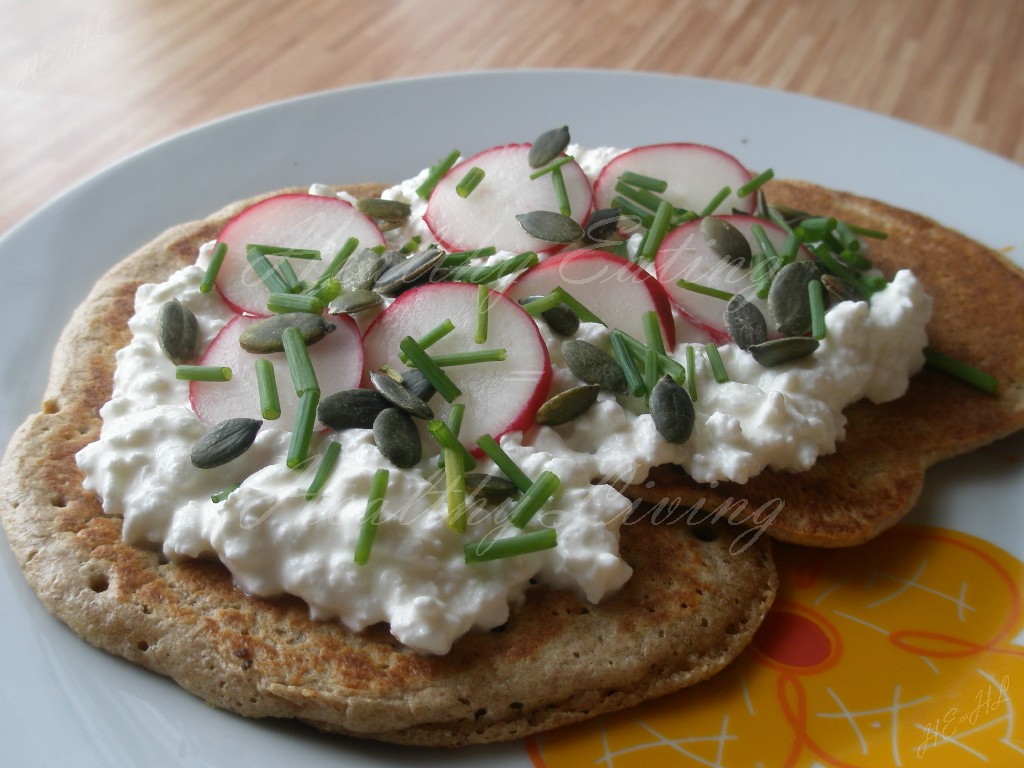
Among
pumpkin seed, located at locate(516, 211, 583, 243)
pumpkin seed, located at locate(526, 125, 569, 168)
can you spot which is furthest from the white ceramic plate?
pumpkin seed, located at locate(516, 211, 583, 243)

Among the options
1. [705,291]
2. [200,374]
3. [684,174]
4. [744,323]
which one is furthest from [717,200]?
[200,374]

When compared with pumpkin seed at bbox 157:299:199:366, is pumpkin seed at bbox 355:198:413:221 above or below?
below

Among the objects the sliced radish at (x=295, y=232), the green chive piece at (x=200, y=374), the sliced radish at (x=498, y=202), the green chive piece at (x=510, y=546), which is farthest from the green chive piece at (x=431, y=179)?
the green chive piece at (x=510, y=546)

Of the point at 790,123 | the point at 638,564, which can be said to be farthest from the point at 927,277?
the point at 638,564

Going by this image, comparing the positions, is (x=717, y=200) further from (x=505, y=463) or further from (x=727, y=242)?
(x=505, y=463)

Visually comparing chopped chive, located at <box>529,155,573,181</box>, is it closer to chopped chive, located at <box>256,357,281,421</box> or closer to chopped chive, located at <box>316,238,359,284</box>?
chopped chive, located at <box>316,238,359,284</box>

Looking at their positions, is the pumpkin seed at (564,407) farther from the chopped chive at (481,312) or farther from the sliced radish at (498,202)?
the sliced radish at (498,202)
